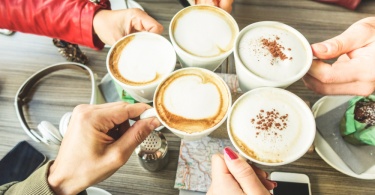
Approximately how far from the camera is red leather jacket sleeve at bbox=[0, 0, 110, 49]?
1.53m

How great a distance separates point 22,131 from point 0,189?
42 centimetres

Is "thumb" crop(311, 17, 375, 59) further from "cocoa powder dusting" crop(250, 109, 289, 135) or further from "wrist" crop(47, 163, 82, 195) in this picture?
"wrist" crop(47, 163, 82, 195)

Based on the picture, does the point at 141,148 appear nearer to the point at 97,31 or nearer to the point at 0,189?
the point at 0,189

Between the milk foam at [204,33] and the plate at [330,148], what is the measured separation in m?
0.58

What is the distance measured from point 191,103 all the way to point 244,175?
337mm

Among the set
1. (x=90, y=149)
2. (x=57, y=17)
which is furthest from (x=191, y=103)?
(x=57, y=17)

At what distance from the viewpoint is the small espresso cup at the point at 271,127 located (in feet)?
3.27

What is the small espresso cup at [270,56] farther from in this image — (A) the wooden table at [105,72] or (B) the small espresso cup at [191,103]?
(A) the wooden table at [105,72]

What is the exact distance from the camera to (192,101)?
1136 millimetres

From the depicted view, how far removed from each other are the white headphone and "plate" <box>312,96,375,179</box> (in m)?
1.08

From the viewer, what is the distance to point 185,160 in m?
1.31

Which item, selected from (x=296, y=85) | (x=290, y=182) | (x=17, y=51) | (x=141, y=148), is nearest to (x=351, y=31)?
(x=296, y=85)

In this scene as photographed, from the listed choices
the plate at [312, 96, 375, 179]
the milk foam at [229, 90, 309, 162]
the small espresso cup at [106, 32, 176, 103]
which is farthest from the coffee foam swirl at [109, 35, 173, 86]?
the plate at [312, 96, 375, 179]

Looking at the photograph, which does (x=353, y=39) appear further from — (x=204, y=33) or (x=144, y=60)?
(x=144, y=60)
